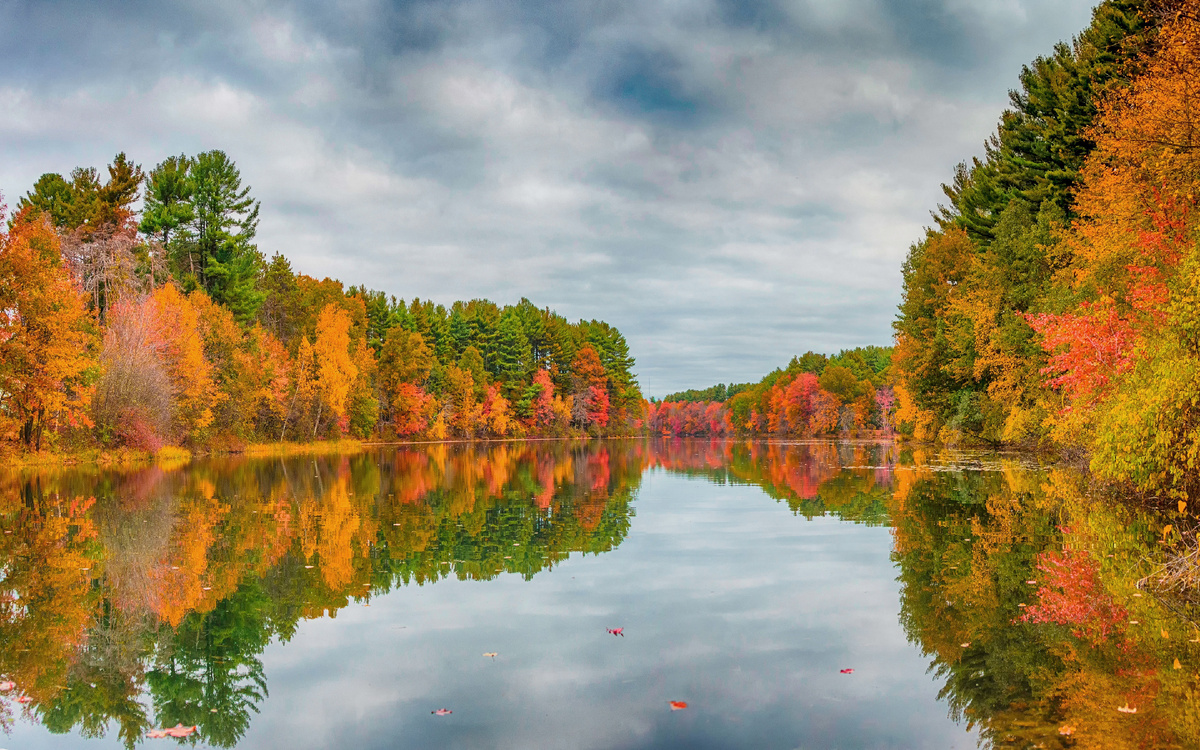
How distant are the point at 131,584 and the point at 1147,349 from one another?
16.6 meters

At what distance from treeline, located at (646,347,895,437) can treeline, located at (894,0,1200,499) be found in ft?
168

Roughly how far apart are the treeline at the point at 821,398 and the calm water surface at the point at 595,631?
3396 inches

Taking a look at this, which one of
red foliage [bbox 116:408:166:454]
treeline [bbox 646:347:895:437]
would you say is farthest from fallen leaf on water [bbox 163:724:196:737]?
treeline [bbox 646:347:895:437]

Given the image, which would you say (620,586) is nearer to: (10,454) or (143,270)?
(10,454)

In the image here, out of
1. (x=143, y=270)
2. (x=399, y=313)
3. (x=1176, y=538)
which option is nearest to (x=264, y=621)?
(x=1176, y=538)

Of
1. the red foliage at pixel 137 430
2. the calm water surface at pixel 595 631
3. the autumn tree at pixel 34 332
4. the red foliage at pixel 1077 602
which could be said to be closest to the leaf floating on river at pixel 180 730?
the calm water surface at pixel 595 631

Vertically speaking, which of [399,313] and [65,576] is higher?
[399,313]

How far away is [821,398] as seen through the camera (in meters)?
123

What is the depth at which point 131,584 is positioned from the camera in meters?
11.2

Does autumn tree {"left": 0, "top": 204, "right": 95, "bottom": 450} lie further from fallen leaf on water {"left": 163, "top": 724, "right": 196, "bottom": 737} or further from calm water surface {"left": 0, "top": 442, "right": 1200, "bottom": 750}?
fallen leaf on water {"left": 163, "top": 724, "right": 196, "bottom": 737}

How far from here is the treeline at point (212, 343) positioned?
3216 cm

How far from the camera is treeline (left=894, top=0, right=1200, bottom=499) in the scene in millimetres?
13523

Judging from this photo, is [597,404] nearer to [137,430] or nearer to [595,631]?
[137,430]

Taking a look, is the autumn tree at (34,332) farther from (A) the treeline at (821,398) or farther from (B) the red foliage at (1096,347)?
(A) the treeline at (821,398)
